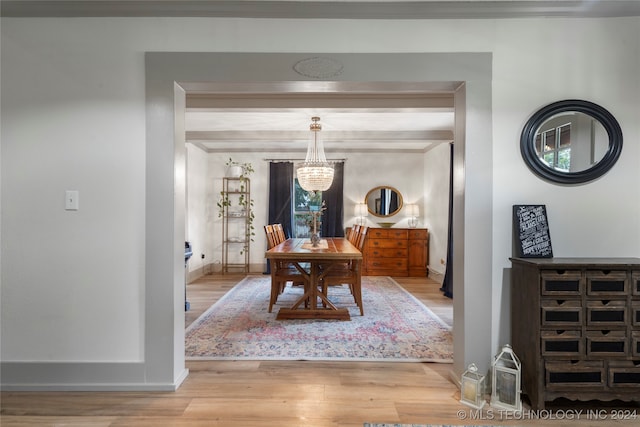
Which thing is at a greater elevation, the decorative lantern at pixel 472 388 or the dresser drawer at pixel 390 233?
the dresser drawer at pixel 390 233

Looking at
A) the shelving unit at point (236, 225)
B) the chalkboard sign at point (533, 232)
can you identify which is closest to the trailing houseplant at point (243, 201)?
the shelving unit at point (236, 225)

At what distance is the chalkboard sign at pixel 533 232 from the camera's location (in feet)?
6.40

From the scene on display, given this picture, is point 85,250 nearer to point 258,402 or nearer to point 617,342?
point 258,402

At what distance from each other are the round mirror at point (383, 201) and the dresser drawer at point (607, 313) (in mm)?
4472

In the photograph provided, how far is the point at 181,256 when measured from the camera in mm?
2137

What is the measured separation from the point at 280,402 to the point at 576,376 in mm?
1593

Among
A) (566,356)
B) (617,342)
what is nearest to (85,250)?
(566,356)

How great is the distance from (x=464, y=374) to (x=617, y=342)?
79 centimetres

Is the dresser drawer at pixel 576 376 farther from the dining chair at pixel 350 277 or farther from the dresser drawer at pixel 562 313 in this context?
the dining chair at pixel 350 277

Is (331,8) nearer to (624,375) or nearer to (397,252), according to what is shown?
(624,375)

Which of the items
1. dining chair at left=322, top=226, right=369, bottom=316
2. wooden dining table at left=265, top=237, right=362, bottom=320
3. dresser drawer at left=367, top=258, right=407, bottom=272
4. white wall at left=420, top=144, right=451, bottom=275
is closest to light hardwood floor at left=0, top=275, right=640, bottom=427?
wooden dining table at left=265, top=237, right=362, bottom=320

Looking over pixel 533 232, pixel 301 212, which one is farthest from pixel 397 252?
pixel 533 232

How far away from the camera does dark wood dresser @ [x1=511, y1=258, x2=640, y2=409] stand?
1.76m

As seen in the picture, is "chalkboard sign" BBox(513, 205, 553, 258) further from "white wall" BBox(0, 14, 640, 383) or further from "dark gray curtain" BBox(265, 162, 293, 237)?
"dark gray curtain" BBox(265, 162, 293, 237)
